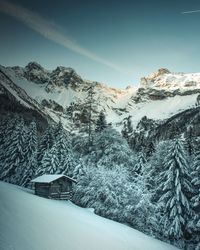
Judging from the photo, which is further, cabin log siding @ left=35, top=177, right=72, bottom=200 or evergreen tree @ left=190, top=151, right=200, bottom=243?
cabin log siding @ left=35, top=177, right=72, bottom=200

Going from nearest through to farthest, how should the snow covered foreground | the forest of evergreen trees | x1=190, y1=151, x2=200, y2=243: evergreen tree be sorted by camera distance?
the snow covered foreground < x1=190, y1=151, x2=200, y2=243: evergreen tree < the forest of evergreen trees

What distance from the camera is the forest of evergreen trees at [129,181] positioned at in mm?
29922

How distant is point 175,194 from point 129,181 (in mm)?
6877

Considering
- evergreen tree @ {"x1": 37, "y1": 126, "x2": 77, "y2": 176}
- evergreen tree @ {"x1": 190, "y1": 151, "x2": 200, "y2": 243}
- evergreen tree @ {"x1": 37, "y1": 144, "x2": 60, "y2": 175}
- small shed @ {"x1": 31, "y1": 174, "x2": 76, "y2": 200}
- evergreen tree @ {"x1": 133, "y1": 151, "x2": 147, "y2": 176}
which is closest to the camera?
evergreen tree @ {"x1": 190, "y1": 151, "x2": 200, "y2": 243}

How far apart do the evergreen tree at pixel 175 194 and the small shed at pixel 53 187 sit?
1220 cm

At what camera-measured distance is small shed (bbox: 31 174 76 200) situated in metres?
33.0

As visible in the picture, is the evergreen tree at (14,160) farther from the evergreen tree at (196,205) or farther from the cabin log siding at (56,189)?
the evergreen tree at (196,205)

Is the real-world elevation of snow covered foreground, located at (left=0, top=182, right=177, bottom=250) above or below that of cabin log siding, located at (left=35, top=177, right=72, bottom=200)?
above

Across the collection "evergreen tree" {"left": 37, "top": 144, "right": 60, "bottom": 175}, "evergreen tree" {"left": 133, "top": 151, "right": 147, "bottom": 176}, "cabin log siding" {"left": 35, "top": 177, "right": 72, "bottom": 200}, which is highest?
"evergreen tree" {"left": 133, "top": 151, "right": 147, "bottom": 176}

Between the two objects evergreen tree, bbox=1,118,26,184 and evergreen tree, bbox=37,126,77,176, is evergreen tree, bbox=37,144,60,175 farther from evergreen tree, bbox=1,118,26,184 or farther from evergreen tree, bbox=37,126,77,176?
evergreen tree, bbox=1,118,26,184

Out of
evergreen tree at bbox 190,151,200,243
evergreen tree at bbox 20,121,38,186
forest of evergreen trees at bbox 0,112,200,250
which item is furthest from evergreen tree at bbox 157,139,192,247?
evergreen tree at bbox 20,121,38,186

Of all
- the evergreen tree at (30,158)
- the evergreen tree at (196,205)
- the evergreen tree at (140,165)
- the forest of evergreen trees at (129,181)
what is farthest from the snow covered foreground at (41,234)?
the evergreen tree at (30,158)

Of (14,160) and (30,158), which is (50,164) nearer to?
(30,158)

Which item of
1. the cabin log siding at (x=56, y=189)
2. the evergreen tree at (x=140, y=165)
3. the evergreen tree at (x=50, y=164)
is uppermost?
the evergreen tree at (x=140, y=165)
